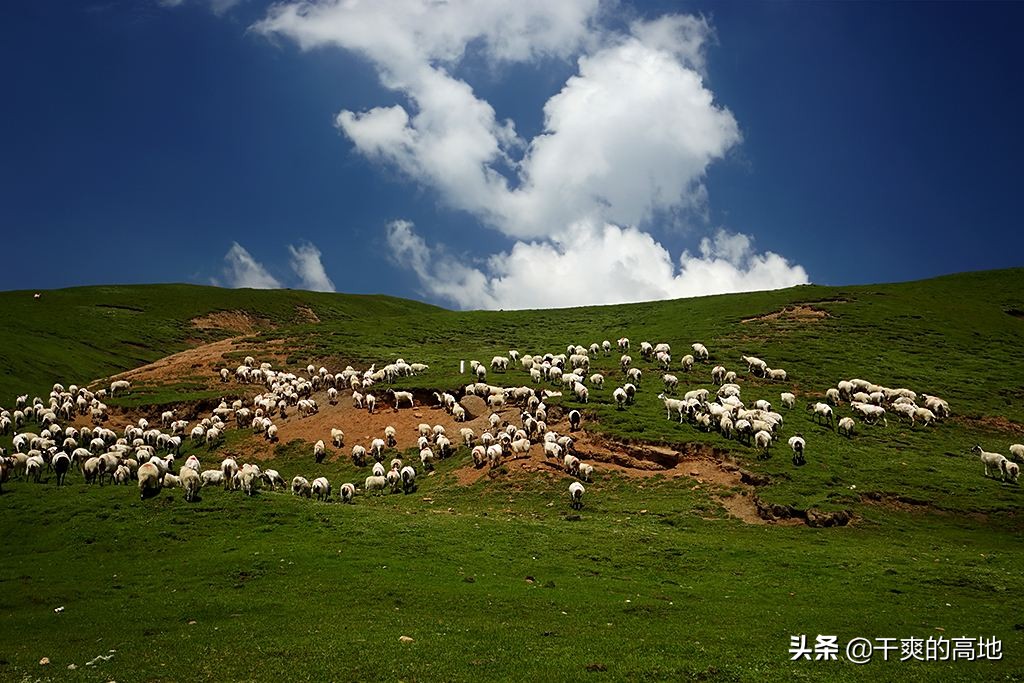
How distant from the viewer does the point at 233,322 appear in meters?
97.4

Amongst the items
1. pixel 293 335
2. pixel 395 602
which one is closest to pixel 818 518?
pixel 395 602

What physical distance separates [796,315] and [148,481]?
200 ft

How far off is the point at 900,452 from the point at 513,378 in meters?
24.0

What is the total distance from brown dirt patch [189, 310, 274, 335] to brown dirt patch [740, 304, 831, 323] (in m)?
66.7

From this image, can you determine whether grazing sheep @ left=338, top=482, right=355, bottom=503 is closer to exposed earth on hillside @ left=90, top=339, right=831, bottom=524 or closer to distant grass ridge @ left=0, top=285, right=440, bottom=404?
exposed earth on hillside @ left=90, top=339, right=831, bottom=524

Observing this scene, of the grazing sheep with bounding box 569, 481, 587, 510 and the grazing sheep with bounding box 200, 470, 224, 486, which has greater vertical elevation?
the grazing sheep with bounding box 200, 470, 224, 486

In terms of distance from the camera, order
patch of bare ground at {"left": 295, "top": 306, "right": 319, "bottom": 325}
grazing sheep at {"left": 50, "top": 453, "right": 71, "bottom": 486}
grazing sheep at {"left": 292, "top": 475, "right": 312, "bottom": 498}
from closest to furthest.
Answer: grazing sheep at {"left": 50, "top": 453, "right": 71, "bottom": 486} → grazing sheep at {"left": 292, "top": 475, "right": 312, "bottom": 498} → patch of bare ground at {"left": 295, "top": 306, "right": 319, "bottom": 325}

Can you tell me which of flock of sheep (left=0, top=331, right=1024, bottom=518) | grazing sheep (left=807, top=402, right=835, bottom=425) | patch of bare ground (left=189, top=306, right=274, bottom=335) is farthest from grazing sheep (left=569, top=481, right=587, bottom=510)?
patch of bare ground (left=189, top=306, right=274, bottom=335)

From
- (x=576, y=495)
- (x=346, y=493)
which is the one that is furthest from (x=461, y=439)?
(x=576, y=495)

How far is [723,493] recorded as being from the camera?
29203 mm

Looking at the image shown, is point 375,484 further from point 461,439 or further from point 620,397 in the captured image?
point 620,397

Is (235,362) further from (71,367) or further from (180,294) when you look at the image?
(180,294)

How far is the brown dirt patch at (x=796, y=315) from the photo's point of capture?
2613 inches

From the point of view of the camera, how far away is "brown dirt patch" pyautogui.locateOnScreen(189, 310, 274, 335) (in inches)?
3696
